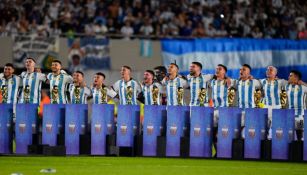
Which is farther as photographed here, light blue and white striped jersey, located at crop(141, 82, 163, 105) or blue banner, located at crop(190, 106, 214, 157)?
light blue and white striped jersey, located at crop(141, 82, 163, 105)

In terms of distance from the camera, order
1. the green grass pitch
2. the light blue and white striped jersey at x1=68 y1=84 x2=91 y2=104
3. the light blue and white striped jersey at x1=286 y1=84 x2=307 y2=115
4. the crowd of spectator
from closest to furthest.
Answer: the green grass pitch < the light blue and white striped jersey at x1=286 y1=84 x2=307 y2=115 < the light blue and white striped jersey at x1=68 y1=84 x2=91 y2=104 < the crowd of spectator

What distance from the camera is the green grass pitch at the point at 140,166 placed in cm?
1669

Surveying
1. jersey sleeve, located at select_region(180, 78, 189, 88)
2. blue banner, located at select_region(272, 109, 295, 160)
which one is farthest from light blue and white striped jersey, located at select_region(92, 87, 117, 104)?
blue banner, located at select_region(272, 109, 295, 160)

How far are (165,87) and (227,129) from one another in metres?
2.21

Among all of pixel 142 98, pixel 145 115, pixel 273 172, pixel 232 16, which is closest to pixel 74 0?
pixel 232 16

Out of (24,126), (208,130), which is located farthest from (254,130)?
(24,126)

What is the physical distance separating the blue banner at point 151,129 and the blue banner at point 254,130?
1.82 m

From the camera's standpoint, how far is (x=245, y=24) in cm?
3297

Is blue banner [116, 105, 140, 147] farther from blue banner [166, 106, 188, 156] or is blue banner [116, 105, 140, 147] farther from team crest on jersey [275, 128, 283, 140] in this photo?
team crest on jersey [275, 128, 283, 140]

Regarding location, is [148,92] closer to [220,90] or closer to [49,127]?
[220,90]

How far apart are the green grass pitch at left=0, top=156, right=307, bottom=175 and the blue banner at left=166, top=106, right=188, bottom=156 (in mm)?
351

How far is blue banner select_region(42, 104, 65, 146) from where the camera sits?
20094 millimetres

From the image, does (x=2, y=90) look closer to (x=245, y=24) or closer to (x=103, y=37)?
(x=103, y=37)

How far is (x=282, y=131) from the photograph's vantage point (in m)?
19.8
